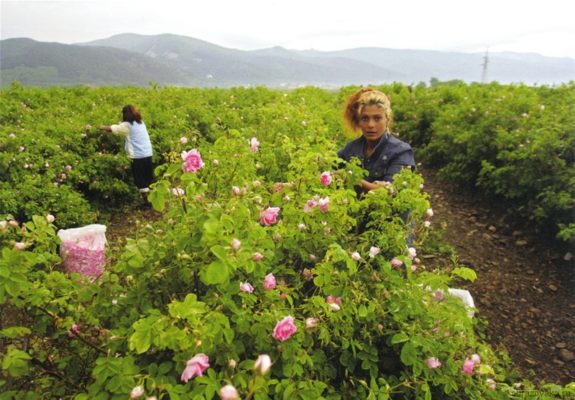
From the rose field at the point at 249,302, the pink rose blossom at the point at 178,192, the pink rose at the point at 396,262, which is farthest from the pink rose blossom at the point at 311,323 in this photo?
the pink rose blossom at the point at 178,192

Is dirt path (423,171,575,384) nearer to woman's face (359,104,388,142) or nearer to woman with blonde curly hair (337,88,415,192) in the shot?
woman with blonde curly hair (337,88,415,192)

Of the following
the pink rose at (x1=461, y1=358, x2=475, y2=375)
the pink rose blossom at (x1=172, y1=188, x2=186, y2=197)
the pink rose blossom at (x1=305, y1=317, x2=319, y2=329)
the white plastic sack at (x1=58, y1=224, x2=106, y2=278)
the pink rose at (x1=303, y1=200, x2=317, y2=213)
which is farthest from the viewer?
the white plastic sack at (x1=58, y1=224, x2=106, y2=278)

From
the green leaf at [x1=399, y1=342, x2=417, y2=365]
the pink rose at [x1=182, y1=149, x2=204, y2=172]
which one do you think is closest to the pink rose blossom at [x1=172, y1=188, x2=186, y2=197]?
the pink rose at [x1=182, y1=149, x2=204, y2=172]

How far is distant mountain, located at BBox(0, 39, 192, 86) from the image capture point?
111181 millimetres

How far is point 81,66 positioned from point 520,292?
152m

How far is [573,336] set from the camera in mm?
3689

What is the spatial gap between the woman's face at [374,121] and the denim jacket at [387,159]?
0.19ft

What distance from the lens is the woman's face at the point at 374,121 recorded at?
113 inches

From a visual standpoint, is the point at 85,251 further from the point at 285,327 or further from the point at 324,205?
the point at 285,327

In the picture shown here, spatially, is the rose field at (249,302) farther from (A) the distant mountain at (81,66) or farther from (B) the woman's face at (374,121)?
(A) the distant mountain at (81,66)

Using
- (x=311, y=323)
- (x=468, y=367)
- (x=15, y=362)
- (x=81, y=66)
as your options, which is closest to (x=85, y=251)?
(x=15, y=362)

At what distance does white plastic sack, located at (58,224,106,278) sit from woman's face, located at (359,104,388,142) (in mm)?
2617

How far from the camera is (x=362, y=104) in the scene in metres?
2.94

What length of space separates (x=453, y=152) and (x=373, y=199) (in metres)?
6.00
